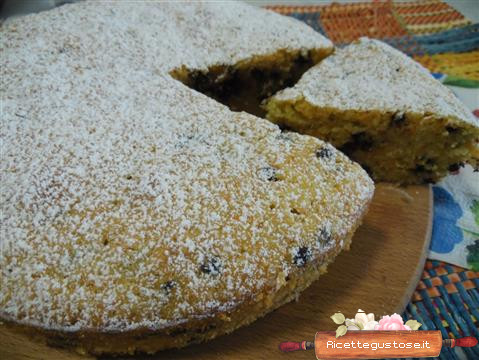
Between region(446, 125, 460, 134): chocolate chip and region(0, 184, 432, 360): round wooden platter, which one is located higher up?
region(446, 125, 460, 134): chocolate chip

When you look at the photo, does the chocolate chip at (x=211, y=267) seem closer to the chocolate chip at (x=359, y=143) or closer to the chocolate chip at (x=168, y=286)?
the chocolate chip at (x=168, y=286)

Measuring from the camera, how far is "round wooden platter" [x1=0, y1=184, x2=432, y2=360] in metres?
1.24

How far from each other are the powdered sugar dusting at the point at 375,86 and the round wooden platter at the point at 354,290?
332 millimetres

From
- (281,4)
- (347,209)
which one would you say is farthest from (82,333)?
(281,4)

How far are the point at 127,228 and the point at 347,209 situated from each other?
0.63 meters

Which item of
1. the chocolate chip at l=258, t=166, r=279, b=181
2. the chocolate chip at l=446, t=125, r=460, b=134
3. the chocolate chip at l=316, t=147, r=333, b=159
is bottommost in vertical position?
the chocolate chip at l=258, t=166, r=279, b=181

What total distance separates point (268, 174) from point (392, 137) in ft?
2.14

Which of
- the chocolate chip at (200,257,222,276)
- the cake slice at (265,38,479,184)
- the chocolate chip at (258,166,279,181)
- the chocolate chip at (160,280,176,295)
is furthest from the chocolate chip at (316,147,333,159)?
the chocolate chip at (160,280,176,295)

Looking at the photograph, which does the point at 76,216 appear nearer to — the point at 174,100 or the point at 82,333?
the point at 82,333

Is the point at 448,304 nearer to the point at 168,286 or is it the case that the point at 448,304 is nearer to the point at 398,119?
the point at 398,119

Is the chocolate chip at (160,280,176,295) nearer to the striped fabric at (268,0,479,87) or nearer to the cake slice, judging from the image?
the cake slice

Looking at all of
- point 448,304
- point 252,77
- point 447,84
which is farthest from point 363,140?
point 447,84

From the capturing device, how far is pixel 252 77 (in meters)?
2.01

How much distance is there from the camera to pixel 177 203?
1.27m
